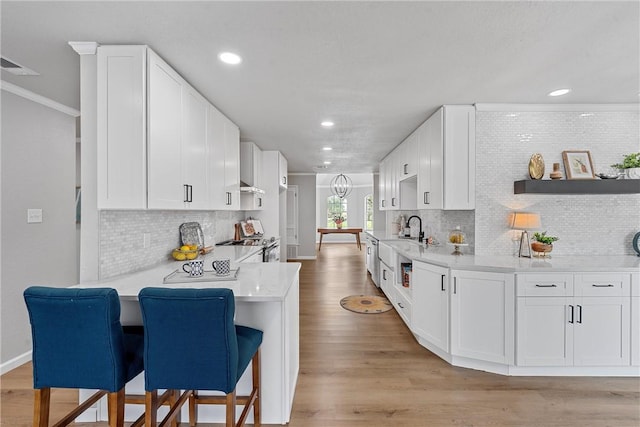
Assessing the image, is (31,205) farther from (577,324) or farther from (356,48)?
(577,324)

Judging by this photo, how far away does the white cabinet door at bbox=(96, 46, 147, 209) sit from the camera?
1842 millimetres

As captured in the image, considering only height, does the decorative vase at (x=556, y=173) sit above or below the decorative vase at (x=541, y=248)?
above

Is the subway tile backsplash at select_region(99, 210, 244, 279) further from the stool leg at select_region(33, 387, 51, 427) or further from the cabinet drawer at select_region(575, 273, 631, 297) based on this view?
the cabinet drawer at select_region(575, 273, 631, 297)

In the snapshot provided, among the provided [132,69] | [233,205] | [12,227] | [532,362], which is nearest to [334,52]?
[132,69]

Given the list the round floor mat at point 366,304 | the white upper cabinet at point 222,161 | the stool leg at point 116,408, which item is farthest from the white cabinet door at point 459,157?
the stool leg at point 116,408

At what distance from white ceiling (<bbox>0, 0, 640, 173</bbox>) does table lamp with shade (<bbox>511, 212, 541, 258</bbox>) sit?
110cm

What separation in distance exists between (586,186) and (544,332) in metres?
1.42

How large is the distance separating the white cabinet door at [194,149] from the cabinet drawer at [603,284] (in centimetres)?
325

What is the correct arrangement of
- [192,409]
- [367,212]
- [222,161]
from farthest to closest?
[367,212]
[222,161]
[192,409]

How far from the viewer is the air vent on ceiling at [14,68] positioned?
205 centimetres

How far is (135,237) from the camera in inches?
90.0

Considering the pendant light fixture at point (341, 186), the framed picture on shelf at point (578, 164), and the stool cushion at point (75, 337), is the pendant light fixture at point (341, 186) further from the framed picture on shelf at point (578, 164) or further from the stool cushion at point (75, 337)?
the stool cushion at point (75, 337)

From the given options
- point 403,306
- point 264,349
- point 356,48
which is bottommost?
point 403,306

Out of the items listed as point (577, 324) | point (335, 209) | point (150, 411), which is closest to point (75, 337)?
point (150, 411)
